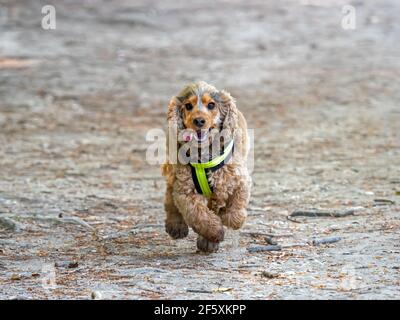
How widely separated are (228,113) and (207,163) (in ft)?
1.35

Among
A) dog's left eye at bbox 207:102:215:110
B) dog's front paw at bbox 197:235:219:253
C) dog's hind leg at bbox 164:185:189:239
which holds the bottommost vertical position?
dog's front paw at bbox 197:235:219:253

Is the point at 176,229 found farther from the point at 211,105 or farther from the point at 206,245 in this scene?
the point at 211,105

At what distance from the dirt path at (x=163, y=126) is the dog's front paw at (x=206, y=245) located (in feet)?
0.20

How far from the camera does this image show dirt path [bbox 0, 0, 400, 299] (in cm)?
782

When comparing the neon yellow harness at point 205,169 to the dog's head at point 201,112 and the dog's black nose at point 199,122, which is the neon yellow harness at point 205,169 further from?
the dog's black nose at point 199,122

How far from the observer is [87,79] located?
1852cm

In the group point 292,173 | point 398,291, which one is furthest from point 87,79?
point 398,291

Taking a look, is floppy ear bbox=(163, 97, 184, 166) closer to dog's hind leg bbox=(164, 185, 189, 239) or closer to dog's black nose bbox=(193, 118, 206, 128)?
dog's black nose bbox=(193, 118, 206, 128)

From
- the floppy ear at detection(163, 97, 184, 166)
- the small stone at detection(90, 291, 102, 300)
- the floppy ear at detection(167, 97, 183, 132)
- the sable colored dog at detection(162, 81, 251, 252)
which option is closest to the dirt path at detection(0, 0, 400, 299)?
the small stone at detection(90, 291, 102, 300)

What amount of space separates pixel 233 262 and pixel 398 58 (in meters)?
12.0

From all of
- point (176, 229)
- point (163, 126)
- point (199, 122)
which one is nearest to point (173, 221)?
point (176, 229)

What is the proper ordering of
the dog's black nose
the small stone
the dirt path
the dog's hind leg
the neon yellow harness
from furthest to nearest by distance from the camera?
the dog's hind leg, the neon yellow harness, the dog's black nose, the dirt path, the small stone

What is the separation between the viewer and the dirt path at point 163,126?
7.82 meters

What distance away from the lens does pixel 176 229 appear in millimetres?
8633
